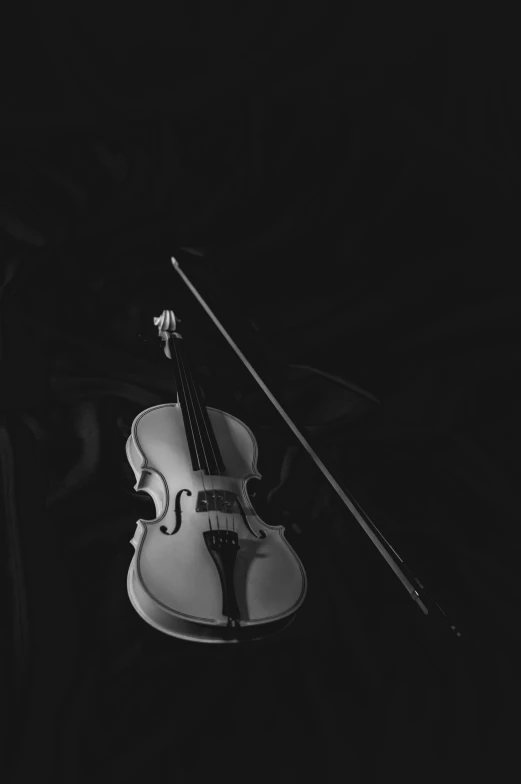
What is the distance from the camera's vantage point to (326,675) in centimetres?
58

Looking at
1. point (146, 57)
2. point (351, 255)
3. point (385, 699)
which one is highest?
point (146, 57)

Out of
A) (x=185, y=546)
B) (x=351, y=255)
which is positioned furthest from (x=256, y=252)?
(x=185, y=546)

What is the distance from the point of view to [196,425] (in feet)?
2.62

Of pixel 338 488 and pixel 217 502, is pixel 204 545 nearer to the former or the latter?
pixel 217 502

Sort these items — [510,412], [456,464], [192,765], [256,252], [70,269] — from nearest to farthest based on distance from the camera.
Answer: [192,765], [456,464], [510,412], [70,269], [256,252]

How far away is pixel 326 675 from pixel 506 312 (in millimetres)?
917

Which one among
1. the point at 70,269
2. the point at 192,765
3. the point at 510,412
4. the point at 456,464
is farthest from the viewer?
the point at 70,269

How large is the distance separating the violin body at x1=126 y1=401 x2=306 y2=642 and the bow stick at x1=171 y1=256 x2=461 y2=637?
8 cm

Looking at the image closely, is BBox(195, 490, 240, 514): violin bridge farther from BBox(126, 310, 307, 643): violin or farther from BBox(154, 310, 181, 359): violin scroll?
BBox(154, 310, 181, 359): violin scroll

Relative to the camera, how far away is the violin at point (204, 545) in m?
0.52

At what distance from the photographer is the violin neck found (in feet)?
2.37

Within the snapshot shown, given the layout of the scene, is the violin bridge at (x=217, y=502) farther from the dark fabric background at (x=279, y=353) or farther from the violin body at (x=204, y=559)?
the dark fabric background at (x=279, y=353)

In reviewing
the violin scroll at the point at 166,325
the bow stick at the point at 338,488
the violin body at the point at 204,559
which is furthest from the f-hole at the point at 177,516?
the violin scroll at the point at 166,325

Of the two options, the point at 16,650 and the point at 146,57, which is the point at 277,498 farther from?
the point at 146,57
